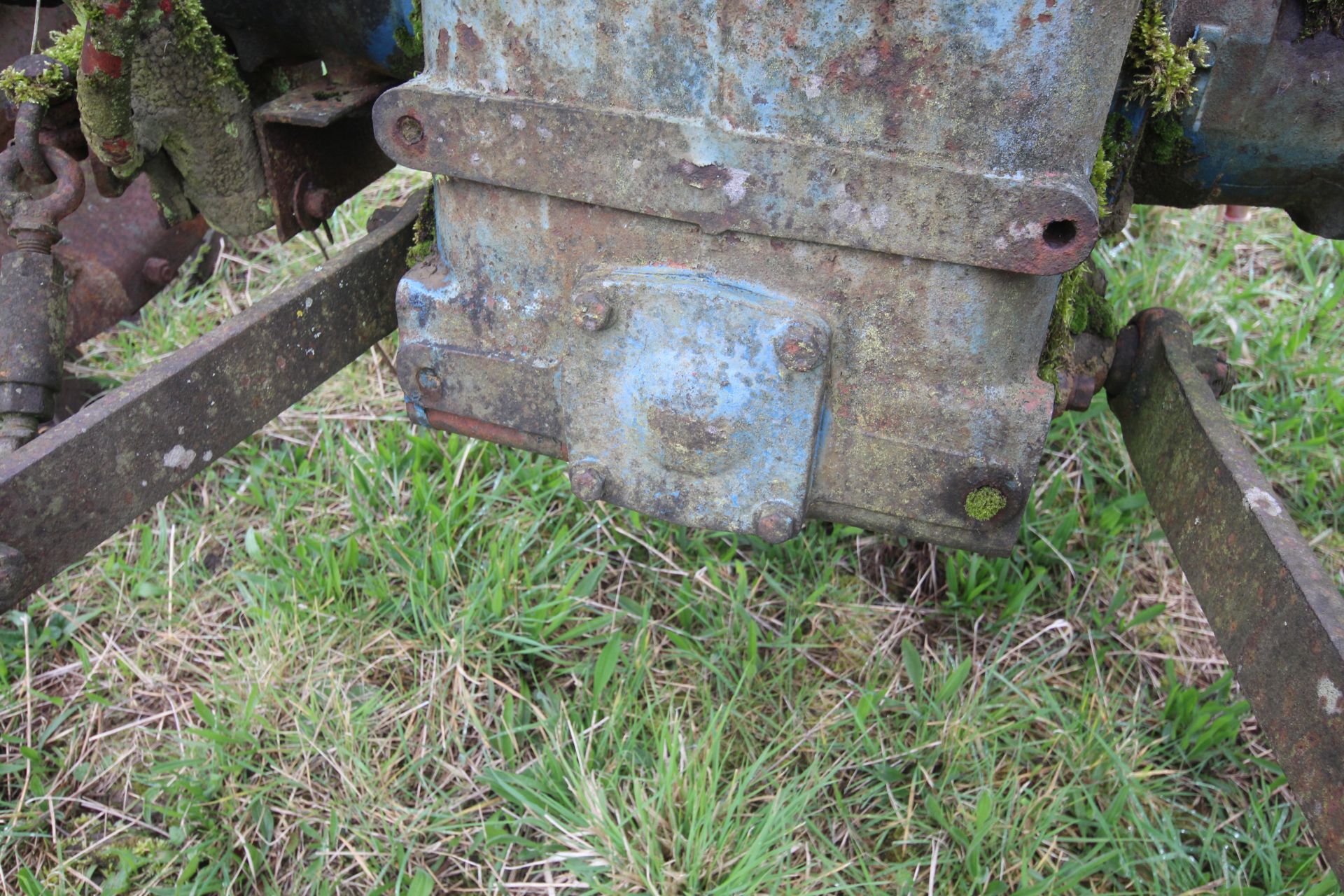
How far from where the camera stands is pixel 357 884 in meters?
1.63

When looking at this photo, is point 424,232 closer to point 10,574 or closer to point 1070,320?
point 10,574

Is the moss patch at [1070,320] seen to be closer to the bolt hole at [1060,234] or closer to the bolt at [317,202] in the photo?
the bolt hole at [1060,234]

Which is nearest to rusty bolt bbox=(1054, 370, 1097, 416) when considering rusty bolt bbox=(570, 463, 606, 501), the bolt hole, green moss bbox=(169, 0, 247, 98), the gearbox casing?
the gearbox casing

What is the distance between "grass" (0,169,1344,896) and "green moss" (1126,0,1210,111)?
101 centimetres

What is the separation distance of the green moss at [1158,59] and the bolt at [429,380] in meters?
0.97

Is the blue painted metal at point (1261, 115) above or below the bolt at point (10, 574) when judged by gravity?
above

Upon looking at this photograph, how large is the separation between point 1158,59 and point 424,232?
1.03 m

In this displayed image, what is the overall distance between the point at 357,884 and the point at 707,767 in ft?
1.90

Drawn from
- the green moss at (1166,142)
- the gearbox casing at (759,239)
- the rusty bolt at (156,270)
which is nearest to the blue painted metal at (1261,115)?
the green moss at (1166,142)

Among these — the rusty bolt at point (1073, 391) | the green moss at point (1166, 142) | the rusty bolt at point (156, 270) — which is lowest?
the rusty bolt at point (156, 270)

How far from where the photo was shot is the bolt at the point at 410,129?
1.29 metres

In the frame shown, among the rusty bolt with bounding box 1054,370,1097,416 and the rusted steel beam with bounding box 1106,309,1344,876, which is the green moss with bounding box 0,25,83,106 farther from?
the rusted steel beam with bounding box 1106,309,1344,876

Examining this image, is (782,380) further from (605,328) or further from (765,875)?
(765,875)

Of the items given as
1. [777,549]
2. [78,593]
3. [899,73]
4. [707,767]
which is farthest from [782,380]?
[78,593]
